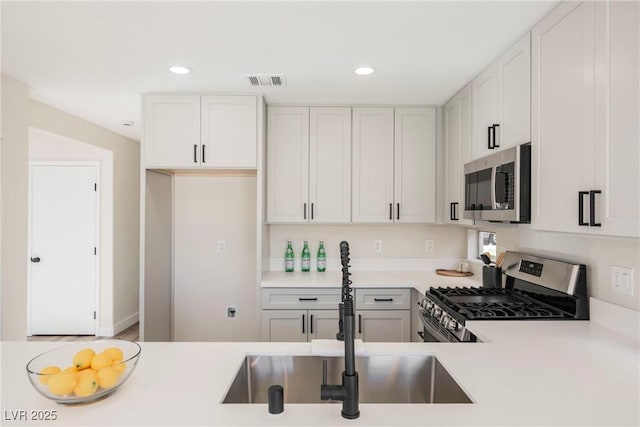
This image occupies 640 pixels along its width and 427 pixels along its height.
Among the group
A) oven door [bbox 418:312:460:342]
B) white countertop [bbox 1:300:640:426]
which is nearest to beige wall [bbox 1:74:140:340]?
white countertop [bbox 1:300:640:426]

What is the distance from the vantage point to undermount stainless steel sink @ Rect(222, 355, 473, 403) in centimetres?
144

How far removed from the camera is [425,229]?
145 inches

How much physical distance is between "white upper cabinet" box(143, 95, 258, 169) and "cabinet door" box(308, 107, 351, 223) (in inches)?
21.7

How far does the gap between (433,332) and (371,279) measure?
2.88 feet

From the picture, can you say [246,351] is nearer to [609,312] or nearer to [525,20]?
[609,312]

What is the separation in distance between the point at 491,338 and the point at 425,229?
207cm

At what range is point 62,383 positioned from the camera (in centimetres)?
100

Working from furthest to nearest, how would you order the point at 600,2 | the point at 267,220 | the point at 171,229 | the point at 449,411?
the point at 171,229 → the point at 267,220 → the point at 600,2 → the point at 449,411

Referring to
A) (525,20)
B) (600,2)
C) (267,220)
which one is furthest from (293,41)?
(267,220)

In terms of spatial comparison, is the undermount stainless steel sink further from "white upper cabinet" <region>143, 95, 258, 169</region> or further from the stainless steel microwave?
"white upper cabinet" <region>143, 95, 258, 169</region>

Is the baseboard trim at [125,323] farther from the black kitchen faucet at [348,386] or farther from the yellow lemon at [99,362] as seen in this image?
the black kitchen faucet at [348,386]

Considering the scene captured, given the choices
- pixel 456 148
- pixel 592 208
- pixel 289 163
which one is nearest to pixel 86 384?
pixel 592 208

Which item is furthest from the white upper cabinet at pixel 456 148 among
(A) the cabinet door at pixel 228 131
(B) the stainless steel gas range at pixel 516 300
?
(A) the cabinet door at pixel 228 131

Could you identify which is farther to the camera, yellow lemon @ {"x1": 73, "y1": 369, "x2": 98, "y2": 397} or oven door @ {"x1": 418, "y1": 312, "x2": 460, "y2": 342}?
oven door @ {"x1": 418, "y1": 312, "x2": 460, "y2": 342}
